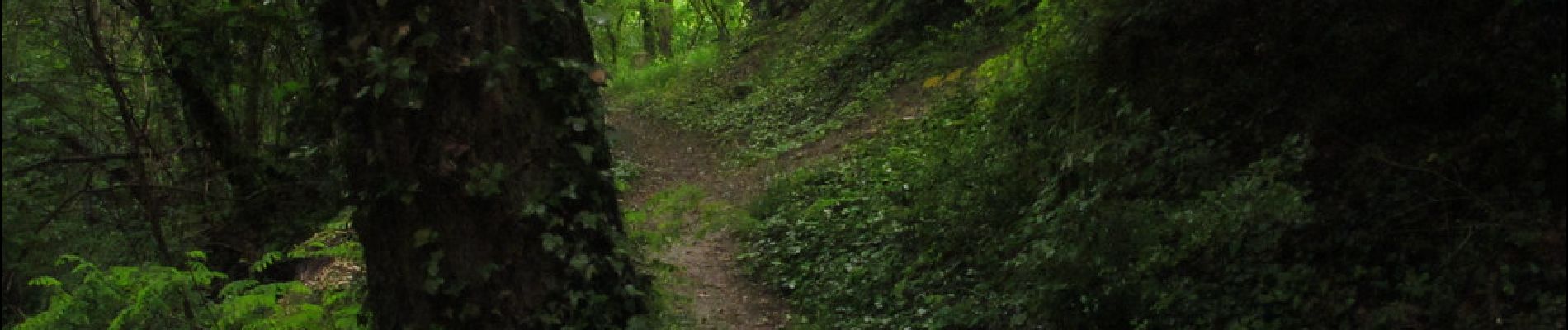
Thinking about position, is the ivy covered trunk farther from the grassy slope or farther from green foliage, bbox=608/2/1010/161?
green foliage, bbox=608/2/1010/161

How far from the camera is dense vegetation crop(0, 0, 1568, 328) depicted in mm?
3668

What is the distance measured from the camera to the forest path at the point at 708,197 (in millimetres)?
7762

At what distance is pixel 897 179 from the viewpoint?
934cm

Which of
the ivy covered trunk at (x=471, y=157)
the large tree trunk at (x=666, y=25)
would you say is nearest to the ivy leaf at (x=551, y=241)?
the ivy covered trunk at (x=471, y=157)

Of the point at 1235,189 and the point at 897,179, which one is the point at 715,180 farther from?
the point at 1235,189

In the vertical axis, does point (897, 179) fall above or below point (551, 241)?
below

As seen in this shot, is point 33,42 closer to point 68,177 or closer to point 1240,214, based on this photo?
point 68,177

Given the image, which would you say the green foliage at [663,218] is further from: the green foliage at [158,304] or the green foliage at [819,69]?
the green foliage at [819,69]

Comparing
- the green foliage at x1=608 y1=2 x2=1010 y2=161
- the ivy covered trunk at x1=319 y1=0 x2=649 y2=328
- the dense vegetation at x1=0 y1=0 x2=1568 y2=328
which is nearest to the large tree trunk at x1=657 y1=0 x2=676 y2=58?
the green foliage at x1=608 y1=2 x2=1010 y2=161

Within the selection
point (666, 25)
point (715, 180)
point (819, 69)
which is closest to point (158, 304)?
point (715, 180)

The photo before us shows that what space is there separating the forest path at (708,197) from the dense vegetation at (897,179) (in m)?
0.26

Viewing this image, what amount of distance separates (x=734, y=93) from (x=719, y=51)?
569 centimetres

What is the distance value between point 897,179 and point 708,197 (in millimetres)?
3865

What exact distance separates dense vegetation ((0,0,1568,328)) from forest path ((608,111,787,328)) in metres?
0.26
